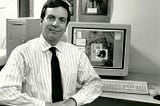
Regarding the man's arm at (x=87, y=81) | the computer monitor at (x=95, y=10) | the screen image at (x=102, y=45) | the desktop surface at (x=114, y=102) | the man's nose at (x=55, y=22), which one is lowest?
the desktop surface at (x=114, y=102)

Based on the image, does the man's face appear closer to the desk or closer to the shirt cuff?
the shirt cuff

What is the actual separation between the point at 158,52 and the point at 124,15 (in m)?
0.46

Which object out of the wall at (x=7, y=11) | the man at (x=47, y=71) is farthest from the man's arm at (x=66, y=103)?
the wall at (x=7, y=11)

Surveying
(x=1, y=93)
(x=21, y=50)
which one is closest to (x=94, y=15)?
(x=21, y=50)

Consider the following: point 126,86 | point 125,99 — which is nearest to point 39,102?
point 125,99

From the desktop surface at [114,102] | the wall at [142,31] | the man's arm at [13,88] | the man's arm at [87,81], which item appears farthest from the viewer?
the wall at [142,31]

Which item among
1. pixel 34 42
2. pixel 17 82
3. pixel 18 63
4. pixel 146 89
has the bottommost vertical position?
pixel 146 89

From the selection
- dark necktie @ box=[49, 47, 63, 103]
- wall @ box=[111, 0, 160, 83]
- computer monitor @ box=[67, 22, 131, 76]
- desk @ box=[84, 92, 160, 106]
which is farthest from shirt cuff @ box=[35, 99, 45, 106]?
wall @ box=[111, 0, 160, 83]

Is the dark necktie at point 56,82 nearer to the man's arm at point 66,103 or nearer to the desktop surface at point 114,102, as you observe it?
the man's arm at point 66,103

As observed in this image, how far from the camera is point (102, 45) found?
2119 mm

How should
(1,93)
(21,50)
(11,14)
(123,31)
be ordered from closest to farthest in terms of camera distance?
(1,93)
(21,50)
(123,31)
(11,14)

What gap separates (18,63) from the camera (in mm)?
1520

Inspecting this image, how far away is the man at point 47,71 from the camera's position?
4.85ft

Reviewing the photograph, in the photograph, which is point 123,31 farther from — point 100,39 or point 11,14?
point 11,14
